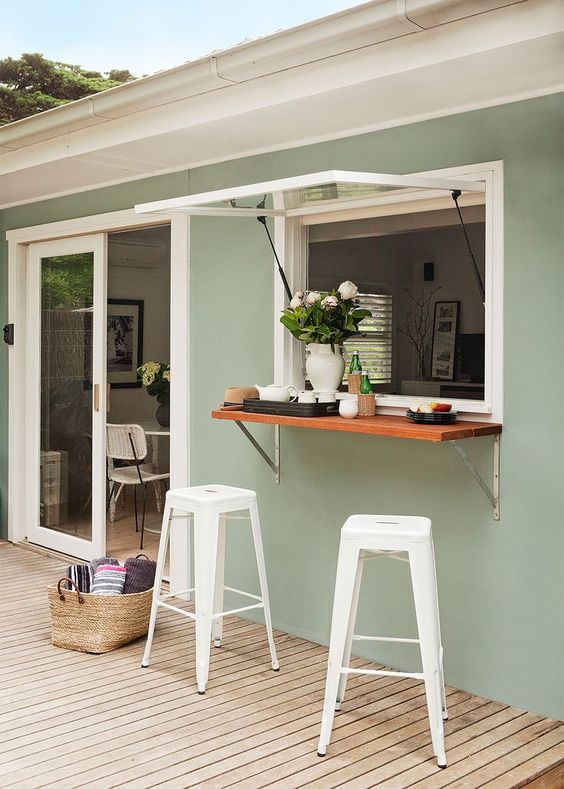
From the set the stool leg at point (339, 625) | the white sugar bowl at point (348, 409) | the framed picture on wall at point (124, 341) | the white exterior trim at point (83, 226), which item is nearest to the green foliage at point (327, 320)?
the white sugar bowl at point (348, 409)

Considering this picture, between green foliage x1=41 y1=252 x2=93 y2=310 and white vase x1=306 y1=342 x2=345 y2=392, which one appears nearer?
white vase x1=306 y1=342 x2=345 y2=392

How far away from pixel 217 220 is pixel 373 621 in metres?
2.08

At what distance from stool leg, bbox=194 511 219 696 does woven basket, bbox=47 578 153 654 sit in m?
0.54

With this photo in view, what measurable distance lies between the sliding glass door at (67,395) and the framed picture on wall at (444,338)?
2.43 m

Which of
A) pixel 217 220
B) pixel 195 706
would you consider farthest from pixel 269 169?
pixel 195 706

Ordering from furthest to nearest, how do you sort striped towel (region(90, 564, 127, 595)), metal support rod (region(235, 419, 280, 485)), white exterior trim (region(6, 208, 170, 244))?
white exterior trim (region(6, 208, 170, 244)) → metal support rod (region(235, 419, 280, 485)) → striped towel (region(90, 564, 127, 595))

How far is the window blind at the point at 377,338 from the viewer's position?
12.5 ft

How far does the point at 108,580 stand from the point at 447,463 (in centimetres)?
159

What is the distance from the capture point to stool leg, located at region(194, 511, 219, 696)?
3.46 meters

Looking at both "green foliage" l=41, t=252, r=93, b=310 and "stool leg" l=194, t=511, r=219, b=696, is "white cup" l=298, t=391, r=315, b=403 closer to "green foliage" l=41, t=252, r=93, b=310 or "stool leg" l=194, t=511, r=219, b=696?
"stool leg" l=194, t=511, r=219, b=696

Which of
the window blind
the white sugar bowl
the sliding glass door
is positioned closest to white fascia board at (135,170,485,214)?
the window blind

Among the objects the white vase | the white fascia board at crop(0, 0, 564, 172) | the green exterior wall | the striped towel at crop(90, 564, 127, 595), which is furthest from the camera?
the striped towel at crop(90, 564, 127, 595)

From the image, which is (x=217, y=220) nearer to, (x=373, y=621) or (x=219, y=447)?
(x=219, y=447)

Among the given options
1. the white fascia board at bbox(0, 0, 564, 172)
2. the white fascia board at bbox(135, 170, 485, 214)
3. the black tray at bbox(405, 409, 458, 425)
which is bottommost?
the black tray at bbox(405, 409, 458, 425)
